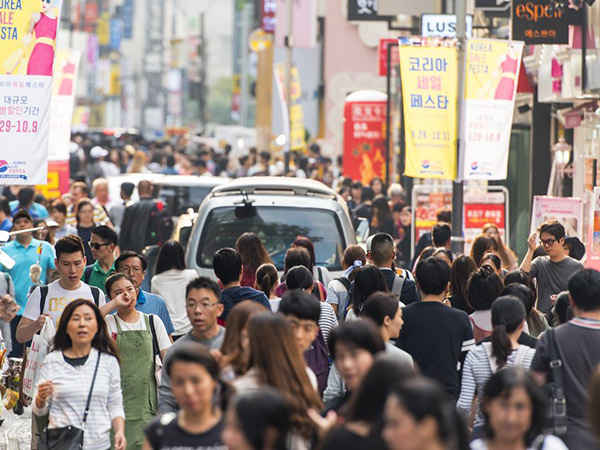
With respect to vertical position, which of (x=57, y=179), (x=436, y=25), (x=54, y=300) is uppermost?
(x=436, y=25)

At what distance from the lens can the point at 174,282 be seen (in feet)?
35.1

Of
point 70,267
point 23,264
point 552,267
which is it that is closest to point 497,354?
point 70,267

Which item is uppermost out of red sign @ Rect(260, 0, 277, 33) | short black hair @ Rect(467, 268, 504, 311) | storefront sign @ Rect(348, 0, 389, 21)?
red sign @ Rect(260, 0, 277, 33)

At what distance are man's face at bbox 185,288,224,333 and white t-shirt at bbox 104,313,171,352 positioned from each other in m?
1.03

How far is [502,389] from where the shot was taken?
207 inches

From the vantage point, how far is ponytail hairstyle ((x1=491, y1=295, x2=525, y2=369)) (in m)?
7.16

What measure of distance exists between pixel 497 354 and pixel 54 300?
3093 millimetres

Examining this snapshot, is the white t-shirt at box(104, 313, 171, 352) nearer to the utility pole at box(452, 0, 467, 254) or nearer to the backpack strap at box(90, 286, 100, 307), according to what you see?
the backpack strap at box(90, 286, 100, 307)

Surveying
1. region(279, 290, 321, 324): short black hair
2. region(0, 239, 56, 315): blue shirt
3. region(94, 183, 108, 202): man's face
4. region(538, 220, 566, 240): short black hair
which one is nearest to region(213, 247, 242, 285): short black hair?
region(279, 290, 321, 324): short black hair

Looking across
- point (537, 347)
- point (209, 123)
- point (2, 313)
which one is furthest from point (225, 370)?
point (209, 123)

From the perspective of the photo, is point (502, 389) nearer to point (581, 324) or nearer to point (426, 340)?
point (581, 324)

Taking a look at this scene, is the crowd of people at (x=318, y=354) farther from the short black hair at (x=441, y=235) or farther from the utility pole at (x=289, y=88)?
the utility pole at (x=289, y=88)

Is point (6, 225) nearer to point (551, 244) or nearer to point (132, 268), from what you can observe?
point (132, 268)

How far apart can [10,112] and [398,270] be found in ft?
10.1
